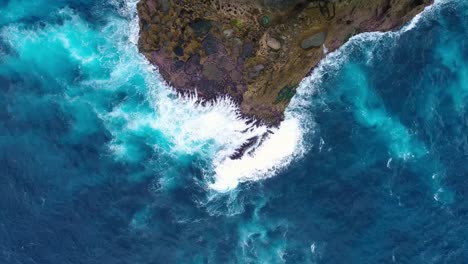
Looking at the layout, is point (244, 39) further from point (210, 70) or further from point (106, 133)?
point (106, 133)

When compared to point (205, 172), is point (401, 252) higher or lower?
lower

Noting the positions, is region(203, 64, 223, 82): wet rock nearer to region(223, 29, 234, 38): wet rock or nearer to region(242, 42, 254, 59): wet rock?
region(242, 42, 254, 59): wet rock

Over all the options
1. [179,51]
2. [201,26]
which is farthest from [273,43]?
[179,51]

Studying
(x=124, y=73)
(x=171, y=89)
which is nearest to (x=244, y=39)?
(x=171, y=89)

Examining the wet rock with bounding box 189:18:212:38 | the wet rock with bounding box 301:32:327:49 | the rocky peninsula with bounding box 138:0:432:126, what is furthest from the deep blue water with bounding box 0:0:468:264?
the wet rock with bounding box 189:18:212:38

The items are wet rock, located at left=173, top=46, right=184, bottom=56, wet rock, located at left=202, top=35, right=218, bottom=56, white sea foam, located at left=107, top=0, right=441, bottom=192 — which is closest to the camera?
wet rock, located at left=202, top=35, right=218, bottom=56
